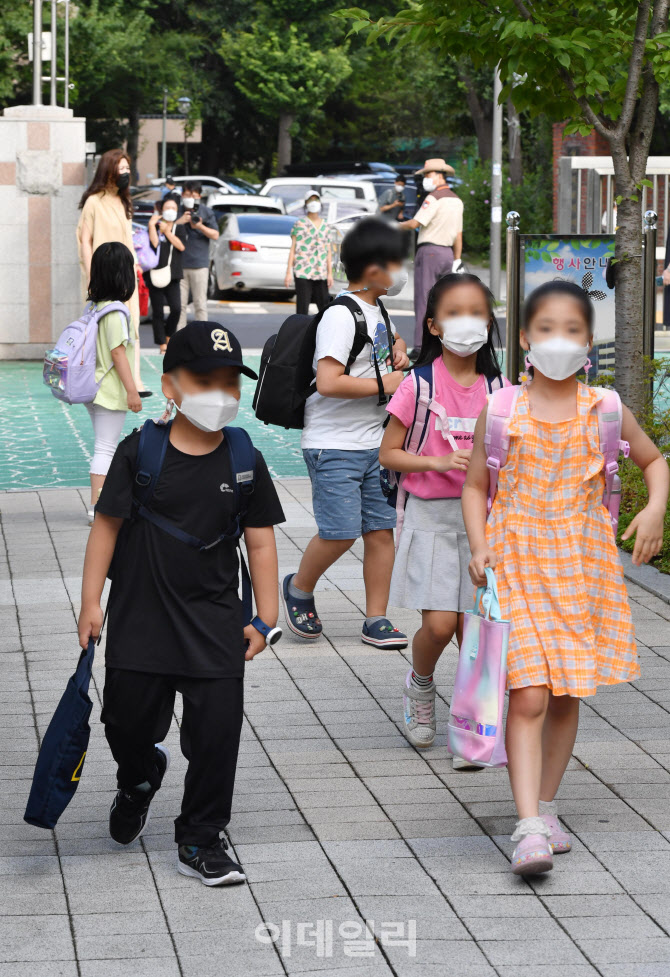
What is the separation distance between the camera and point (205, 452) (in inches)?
158

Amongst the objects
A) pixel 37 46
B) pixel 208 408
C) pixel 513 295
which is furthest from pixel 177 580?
pixel 37 46

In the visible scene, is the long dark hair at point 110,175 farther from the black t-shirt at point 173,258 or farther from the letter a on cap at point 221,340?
the letter a on cap at point 221,340

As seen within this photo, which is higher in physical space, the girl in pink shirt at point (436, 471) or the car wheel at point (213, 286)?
the car wheel at point (213, 286)

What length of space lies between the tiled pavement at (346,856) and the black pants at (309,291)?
12.1 meters

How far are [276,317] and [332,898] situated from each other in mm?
16947

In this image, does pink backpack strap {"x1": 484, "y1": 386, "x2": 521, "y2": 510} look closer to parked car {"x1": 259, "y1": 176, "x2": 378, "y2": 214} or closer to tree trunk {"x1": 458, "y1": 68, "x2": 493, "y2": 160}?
parked car {"x1": 259, "y1": 176, "x2": 378, "y2": 214}

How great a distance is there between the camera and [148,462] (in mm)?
3961

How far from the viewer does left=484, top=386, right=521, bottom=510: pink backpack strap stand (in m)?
4.16

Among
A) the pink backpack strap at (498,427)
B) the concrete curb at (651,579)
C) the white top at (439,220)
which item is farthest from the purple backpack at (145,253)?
the pink backpack strap at (498,427)

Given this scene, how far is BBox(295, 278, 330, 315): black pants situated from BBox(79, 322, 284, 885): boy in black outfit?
13.8m

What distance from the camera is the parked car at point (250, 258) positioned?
74.9 feet

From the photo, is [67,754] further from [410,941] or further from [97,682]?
[97,682]

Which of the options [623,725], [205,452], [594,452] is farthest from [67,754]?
[623,725]

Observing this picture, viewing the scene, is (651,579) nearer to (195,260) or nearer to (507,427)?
(507,427)
